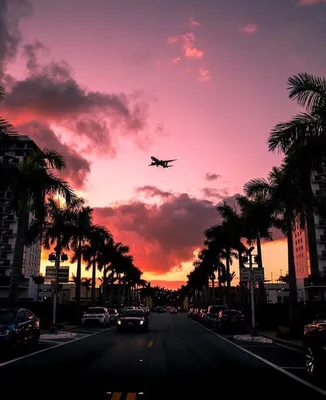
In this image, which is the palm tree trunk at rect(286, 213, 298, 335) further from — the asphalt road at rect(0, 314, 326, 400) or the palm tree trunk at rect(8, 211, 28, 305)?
the palm tree trunk at rect(8, 211, 28, 305)

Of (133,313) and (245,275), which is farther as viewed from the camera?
(133,313)

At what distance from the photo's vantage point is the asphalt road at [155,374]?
28.5ft

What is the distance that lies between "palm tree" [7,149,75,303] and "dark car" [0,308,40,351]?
8.77 metres

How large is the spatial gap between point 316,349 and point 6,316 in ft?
33.5

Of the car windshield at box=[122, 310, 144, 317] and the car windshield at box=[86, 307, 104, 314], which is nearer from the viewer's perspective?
the car windshield at box=[122, 310, 144, 317]

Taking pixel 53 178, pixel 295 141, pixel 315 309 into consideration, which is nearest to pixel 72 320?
pixel 53 178

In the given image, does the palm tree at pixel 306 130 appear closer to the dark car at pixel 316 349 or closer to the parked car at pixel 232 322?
the dark car at pixel 316 349

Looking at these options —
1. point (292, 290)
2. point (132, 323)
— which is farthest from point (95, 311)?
point (292, 290)

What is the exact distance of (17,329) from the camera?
14773 mm

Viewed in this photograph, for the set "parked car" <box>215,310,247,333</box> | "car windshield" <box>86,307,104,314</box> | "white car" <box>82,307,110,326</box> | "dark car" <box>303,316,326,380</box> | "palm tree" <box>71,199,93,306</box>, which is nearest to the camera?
"dark car" <box>303,316,326,380</box>

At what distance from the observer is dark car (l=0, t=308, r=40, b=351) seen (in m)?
14.0

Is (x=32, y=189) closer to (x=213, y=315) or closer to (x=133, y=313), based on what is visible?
(x=133, y=313)

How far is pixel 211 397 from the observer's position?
8242 millimetres

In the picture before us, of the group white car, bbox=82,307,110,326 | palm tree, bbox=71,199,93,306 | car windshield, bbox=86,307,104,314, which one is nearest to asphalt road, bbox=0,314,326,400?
white car, bbox=82,307,110,326
